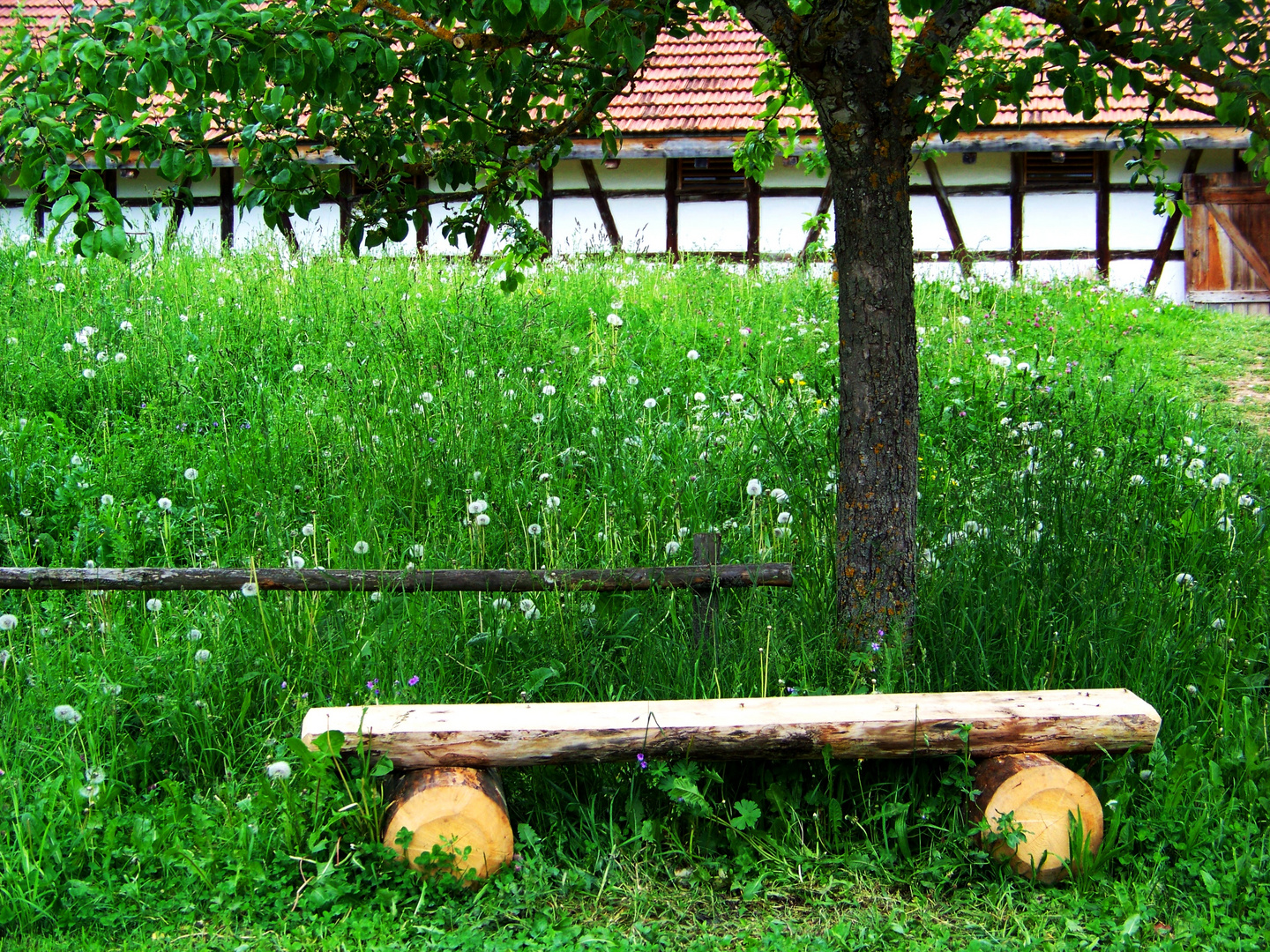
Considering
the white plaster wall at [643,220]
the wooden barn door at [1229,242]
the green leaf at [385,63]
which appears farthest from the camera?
the white plaster wall at [643,220]

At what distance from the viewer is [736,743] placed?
2629 millimetres

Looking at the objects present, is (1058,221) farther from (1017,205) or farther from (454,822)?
(454,822)

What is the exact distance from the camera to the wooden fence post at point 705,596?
3193 millimetres

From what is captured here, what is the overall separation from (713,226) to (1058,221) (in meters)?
4.07

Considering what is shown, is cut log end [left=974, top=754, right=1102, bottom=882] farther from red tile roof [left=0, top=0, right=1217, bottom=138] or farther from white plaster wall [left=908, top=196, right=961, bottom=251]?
white plaster wall [left=908, top=196, right=961, bottom=251]

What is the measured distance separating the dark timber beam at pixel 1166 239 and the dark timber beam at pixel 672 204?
5.55 metres

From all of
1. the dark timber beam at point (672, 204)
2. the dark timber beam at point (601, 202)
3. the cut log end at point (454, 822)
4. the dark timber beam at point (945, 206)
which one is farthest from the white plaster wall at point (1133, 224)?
the cut log end at point (454, 822)

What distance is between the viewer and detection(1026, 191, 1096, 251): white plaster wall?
12328mm

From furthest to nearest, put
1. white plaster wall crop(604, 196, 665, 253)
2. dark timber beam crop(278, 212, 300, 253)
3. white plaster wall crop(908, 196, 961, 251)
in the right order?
white plaster wall crop(604, 196, 665, 253), white plaster wall crop(908, 196, 961, 251), dark timber beam crop(278, 212, 300, 253)

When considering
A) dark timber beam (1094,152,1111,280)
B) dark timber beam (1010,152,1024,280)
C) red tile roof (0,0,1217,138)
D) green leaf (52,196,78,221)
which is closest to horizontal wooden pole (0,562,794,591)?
green leaf (52,196,78,221)

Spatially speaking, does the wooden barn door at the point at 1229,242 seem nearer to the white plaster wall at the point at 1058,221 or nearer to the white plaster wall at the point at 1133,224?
the white plaster wall at the point at 1133,224

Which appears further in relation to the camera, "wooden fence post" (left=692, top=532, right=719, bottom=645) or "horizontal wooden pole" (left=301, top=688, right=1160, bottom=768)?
"wooden fence post" (left=692, top=532, right=719, bottom=645)

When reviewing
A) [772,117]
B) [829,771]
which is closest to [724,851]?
[829,771]

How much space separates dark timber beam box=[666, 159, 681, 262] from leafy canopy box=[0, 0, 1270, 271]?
848 centimetres
